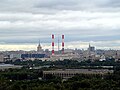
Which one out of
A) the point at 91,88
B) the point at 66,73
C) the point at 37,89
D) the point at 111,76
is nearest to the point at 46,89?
the point at 37,89

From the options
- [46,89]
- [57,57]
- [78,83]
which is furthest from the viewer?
[57,57]

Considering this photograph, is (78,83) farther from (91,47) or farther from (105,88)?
(91,47)

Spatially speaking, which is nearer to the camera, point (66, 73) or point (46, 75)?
point (46, 75)

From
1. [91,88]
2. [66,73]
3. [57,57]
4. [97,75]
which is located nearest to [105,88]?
[91,88]

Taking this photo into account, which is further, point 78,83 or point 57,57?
point 57,57

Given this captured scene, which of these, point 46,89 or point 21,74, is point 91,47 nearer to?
point 21,74

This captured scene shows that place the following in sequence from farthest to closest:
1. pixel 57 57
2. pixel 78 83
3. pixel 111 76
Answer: pixel 57 57 < pixel 111 76 < pixel 78 83

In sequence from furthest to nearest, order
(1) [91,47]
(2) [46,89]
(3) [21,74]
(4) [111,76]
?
(1) [91,47]
(3) [21,74]
(4) [111,76]
(2) [46,89]

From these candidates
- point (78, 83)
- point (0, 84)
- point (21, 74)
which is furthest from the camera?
point (21, 74)
